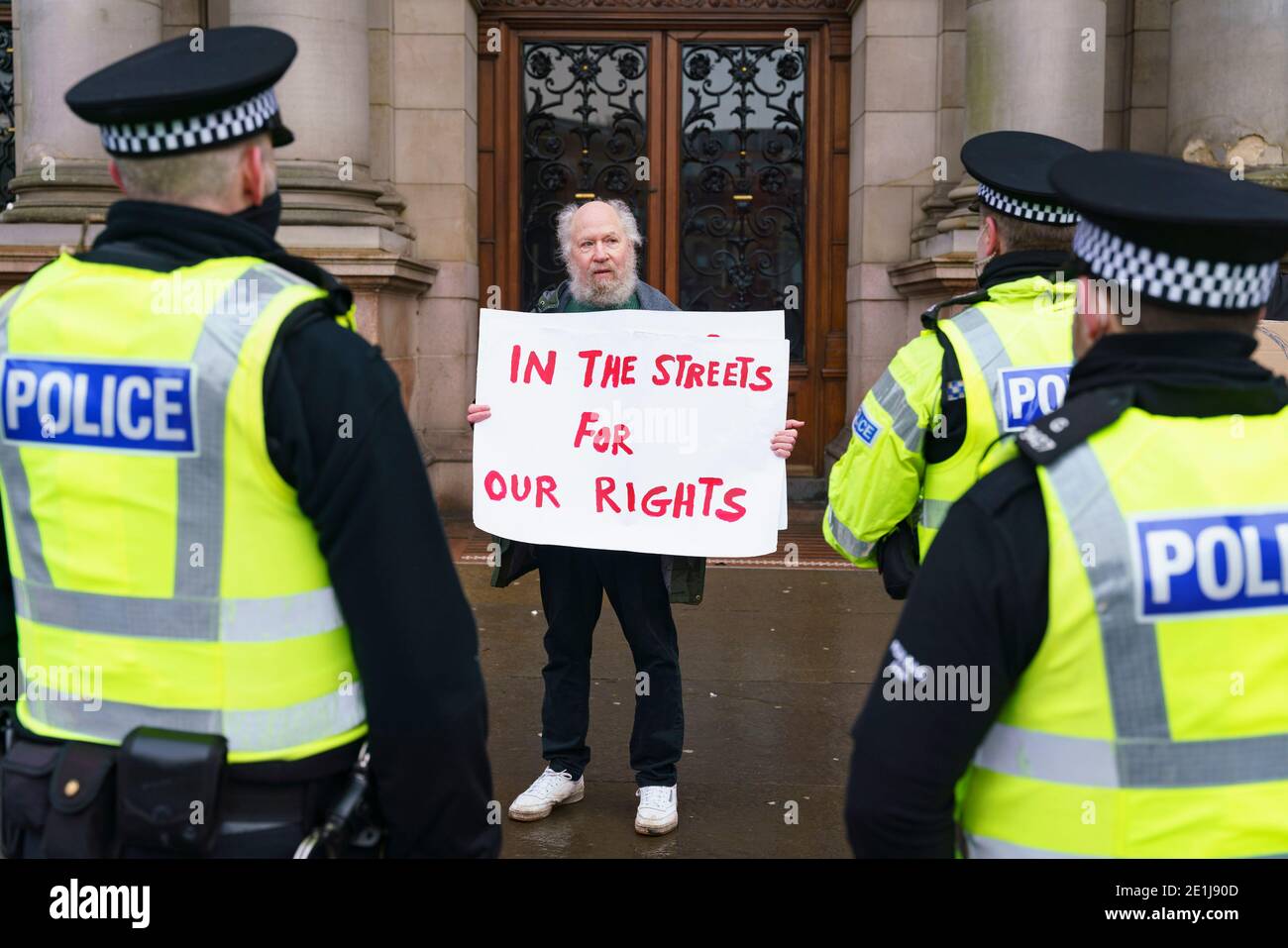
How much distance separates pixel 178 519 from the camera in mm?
1945

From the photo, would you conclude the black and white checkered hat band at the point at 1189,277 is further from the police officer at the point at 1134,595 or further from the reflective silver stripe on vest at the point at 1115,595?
the reflective silver stripe on vest at the point at 1115,595

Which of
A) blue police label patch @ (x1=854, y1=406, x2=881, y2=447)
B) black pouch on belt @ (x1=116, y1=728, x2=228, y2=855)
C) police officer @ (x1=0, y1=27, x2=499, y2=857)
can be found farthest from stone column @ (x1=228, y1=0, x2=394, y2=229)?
black pouch on belt @ (x1=116, y1=728, x2=228, y2=855)

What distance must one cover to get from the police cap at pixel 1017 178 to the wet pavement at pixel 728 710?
2162 mm

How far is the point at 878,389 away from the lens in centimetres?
338

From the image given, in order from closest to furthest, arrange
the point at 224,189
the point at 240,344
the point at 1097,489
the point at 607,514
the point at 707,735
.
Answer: the point at 1097,489, the point at 240,344, the point at 224,189, the point at 607,514, the point at 707,735

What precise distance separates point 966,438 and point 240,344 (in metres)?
1.98

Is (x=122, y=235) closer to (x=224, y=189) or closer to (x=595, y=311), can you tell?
(x=224, y=189)

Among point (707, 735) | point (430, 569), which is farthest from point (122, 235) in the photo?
point (707, 735)

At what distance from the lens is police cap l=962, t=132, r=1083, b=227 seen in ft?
10.8

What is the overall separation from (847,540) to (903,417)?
46 centimetres

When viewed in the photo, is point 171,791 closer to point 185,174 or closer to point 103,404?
point 103,404

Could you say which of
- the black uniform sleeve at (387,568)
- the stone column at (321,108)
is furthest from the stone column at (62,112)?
the black uniform sleeve at (387,568)

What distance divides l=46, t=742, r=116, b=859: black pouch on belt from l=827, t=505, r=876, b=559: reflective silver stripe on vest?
7.01 ft

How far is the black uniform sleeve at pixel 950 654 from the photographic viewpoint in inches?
66.3
